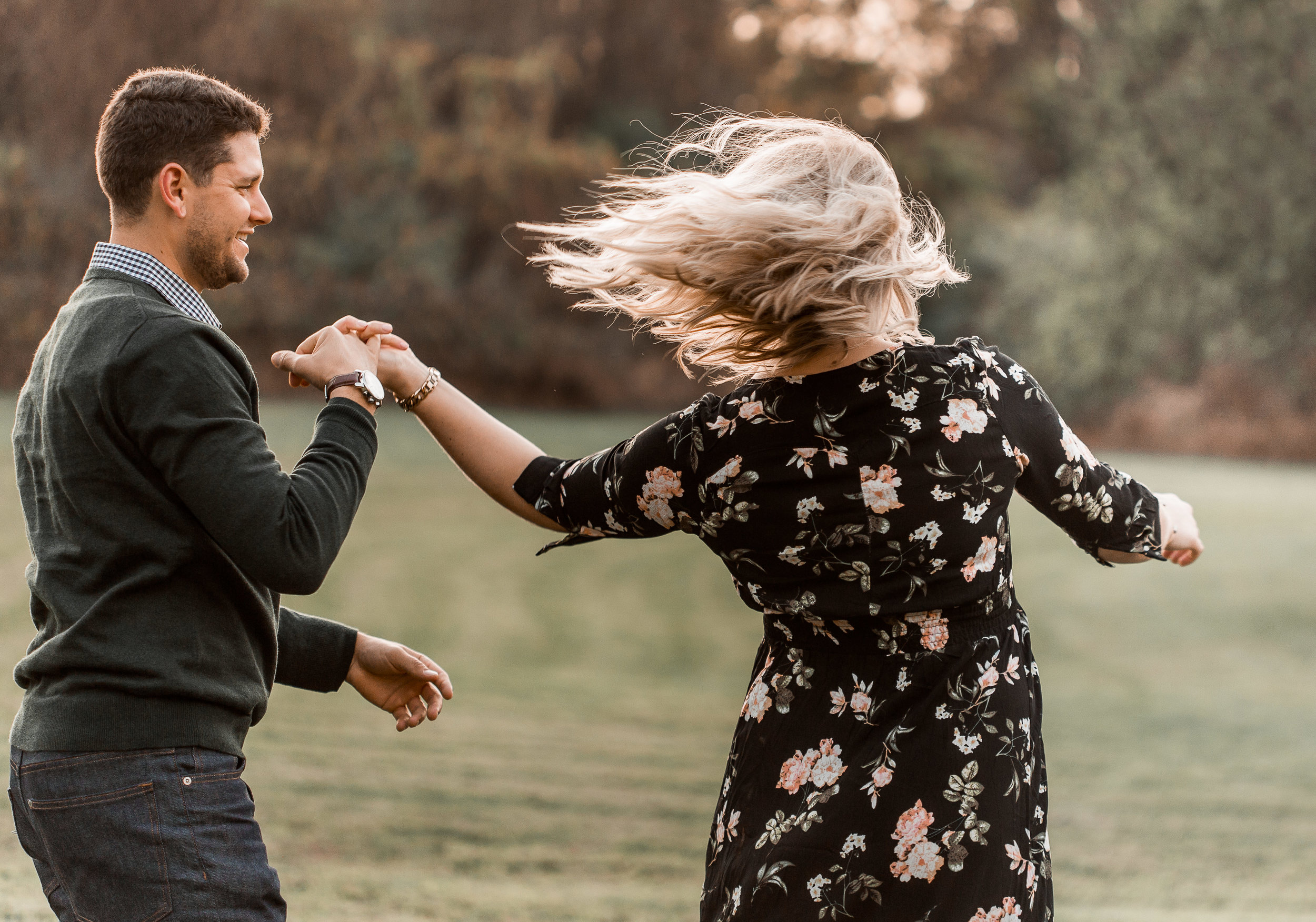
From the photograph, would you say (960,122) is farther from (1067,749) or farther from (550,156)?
(1067,749)

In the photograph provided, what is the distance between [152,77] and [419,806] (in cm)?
481

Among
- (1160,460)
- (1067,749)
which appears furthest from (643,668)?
(1160,460)

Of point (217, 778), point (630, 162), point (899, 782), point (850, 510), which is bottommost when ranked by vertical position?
point (217, 778)

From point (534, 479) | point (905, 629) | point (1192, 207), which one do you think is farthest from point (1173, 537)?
point (1192, 207)

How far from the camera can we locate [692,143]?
2039mm

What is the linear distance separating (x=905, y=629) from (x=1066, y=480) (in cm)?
32

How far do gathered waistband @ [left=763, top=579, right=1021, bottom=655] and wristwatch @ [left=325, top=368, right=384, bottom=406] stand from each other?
2.07 feet

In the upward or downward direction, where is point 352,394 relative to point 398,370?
downward

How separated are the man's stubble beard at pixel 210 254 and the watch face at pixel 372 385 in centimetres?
Answer: 20

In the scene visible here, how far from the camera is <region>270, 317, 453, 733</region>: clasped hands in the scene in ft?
6.02

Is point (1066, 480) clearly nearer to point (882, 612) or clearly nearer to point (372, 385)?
point (882, 612)

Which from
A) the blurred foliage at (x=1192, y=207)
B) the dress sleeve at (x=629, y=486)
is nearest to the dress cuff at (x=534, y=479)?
the dress sleeve at (x=629, y=486)

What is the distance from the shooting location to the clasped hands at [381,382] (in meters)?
1.83

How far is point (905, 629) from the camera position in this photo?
1784 mm
